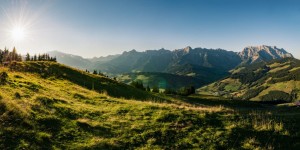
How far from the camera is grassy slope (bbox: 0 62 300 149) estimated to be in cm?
1705

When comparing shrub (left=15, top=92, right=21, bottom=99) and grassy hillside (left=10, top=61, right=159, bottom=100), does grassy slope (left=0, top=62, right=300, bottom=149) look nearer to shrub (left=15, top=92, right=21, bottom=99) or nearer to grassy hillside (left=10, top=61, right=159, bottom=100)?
shrub (left=15, top=92, right=21, bottom=99)

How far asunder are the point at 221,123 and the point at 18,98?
19.5 metres

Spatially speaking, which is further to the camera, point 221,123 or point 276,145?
point 221,123

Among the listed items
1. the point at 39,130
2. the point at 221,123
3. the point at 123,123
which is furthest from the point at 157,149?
the point at 39,130

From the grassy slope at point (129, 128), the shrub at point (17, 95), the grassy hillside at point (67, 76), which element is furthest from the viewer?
the grassy hillside at point (67, 76)

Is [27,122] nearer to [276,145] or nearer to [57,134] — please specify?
[57,134]

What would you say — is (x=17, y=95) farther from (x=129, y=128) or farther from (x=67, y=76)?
(x=67, y=76)

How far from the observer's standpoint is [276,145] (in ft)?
55.6

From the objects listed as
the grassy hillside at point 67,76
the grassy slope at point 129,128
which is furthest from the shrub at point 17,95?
the grassy hillside at point 67,76

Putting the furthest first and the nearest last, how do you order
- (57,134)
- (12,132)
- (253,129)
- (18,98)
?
(18,98)
(253,129)
(57,134)
(12,132)

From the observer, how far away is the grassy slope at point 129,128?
55.9 ft

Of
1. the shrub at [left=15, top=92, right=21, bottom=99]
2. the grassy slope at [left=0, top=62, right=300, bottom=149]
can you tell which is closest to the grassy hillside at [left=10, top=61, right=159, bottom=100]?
the shrub at [left=15, top=92, right=21, bottom=99]

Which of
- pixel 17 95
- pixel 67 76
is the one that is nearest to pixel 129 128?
pixel 17 95

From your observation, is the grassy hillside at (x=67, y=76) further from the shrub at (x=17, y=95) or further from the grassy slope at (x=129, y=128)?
the grassy slope at (x=129, y=128)
